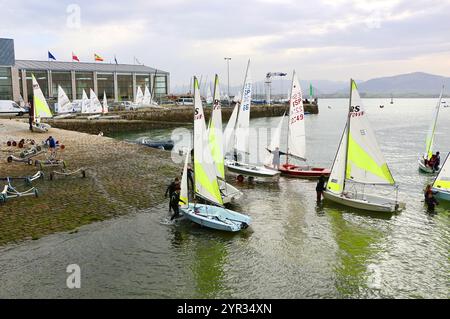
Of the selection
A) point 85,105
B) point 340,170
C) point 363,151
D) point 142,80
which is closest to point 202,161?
point 340,170

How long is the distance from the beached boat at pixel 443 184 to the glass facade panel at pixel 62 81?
278ft

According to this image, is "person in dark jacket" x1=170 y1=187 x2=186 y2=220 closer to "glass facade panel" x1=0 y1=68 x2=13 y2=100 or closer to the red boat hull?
the red boat hull

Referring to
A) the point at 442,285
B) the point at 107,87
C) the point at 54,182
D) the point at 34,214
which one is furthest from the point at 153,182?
the point at 107,87

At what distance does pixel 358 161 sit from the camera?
2344 centimetres

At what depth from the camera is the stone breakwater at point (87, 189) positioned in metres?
17.9

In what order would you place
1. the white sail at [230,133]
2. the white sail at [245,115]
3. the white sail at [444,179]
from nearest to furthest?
the white sail at [444,179] < the white sail at [245,115] < the white sail at [230,133]

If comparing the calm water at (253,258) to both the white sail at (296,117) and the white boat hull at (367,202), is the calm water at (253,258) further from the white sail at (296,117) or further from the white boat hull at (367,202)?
the white sail at (296,117)

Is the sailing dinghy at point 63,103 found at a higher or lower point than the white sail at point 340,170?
higher

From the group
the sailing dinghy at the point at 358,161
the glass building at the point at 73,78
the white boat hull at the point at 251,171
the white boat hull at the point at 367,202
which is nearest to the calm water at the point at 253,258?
the white boat hull at the point at 367,202

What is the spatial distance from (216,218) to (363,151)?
10248mm

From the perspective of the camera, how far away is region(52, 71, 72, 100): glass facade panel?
296 feet

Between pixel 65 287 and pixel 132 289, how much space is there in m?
2.20

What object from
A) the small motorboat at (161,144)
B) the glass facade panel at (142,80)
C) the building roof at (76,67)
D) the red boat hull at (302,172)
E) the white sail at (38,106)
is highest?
the building roof at (76,67)

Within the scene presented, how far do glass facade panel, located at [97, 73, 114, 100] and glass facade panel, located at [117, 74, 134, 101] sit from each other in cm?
235
